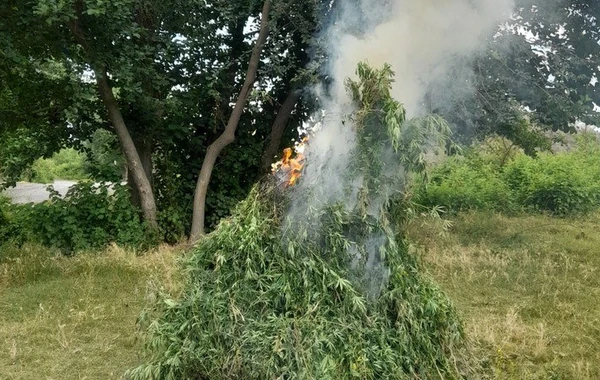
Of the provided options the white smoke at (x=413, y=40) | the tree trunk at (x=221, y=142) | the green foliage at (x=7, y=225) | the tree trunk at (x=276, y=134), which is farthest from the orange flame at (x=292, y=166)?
the green foliage at (x=7, y=225)

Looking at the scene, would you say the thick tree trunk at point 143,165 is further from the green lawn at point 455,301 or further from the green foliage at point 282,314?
the green foliage at point 282,314

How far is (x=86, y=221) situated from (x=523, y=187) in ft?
27.3

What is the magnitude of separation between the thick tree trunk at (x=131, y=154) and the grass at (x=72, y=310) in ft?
2.55

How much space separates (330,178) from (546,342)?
7.89 ft

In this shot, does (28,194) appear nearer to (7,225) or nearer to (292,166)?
(7,225)

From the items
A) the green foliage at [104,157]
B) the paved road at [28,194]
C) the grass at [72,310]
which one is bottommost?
the grass at [72,310]

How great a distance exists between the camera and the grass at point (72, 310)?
455 centimetres

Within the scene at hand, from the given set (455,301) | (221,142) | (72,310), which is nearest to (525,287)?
(455,301)

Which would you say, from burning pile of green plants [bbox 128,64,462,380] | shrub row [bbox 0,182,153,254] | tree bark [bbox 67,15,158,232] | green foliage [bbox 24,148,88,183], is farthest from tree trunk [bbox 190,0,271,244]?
green foliage [bbox 24,148,88,183]

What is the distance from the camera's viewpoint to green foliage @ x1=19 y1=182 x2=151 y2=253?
27.4 ft

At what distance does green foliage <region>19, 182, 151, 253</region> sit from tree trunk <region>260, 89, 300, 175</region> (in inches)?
94.1

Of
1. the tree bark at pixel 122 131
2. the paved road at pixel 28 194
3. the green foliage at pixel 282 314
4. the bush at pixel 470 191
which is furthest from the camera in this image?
the paved road at pixel 28 194

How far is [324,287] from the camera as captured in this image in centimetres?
359

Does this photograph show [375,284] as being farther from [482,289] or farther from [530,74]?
[530,74]
